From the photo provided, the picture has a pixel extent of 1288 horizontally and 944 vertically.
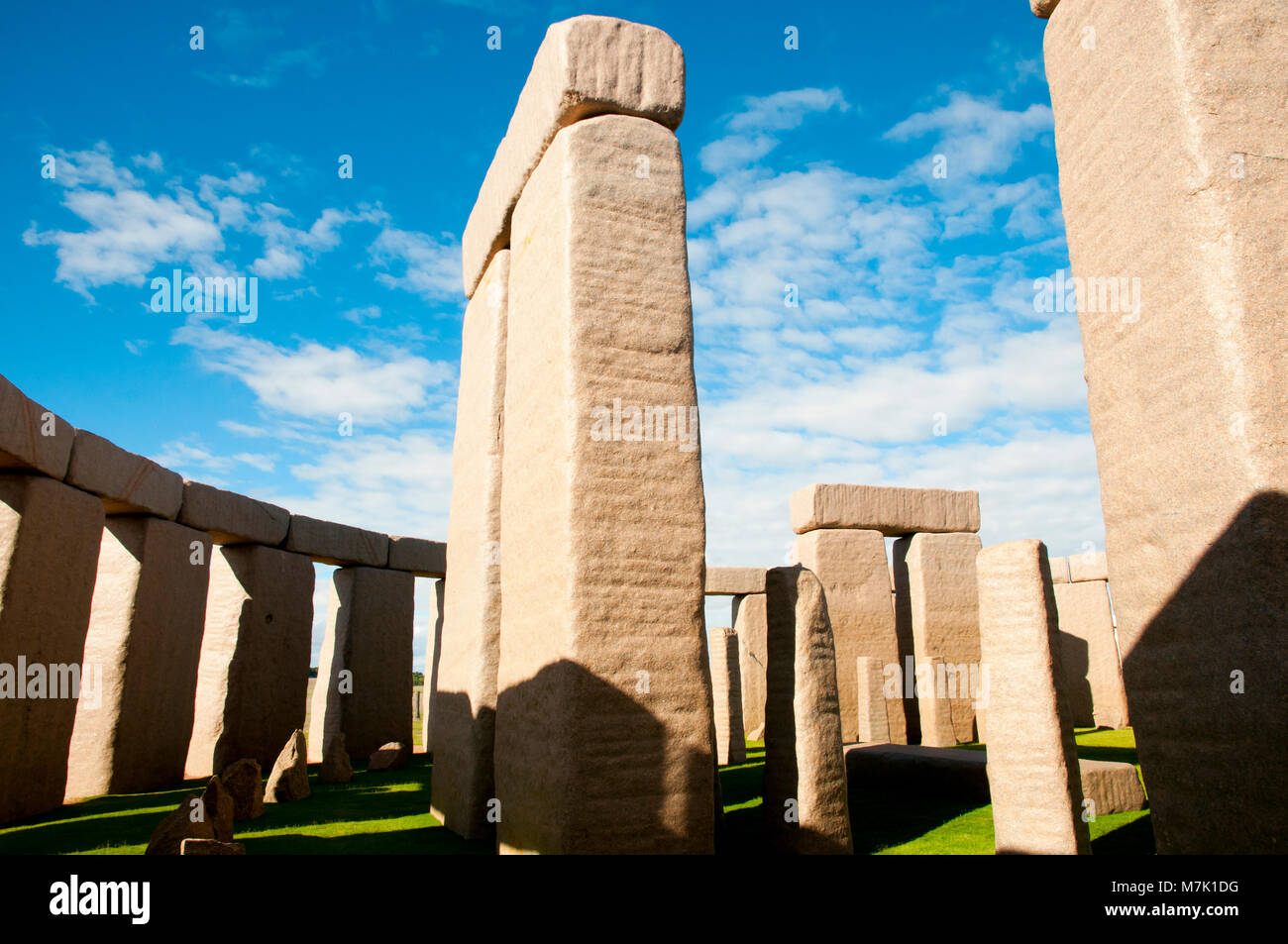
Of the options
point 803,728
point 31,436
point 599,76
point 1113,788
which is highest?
point 599,76

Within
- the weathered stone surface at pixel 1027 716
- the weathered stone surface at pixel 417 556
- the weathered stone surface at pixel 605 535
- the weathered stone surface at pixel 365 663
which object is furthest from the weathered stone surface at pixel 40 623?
the weathered stone surface at pixel 1027 716

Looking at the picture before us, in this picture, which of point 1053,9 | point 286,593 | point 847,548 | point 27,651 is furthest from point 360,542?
point 1053,9

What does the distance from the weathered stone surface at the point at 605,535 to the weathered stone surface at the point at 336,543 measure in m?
6.49

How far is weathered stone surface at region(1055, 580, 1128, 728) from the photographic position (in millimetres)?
11328

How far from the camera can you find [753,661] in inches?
486

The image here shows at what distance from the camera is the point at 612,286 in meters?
3.87

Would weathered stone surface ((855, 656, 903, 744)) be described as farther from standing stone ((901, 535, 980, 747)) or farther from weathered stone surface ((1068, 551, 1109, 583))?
weathered stone surface ((1068, 551, 1109, 583))

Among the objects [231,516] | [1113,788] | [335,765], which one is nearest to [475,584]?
[335,765]

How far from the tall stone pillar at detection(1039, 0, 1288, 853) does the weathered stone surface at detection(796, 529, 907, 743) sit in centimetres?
642

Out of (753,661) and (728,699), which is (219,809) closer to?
(728,699)

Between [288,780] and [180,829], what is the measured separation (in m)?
2.76

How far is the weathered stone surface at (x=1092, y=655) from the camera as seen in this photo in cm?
1133

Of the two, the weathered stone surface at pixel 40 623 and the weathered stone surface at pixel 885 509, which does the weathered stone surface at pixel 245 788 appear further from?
the weathered stone surface at pixel 885 509
